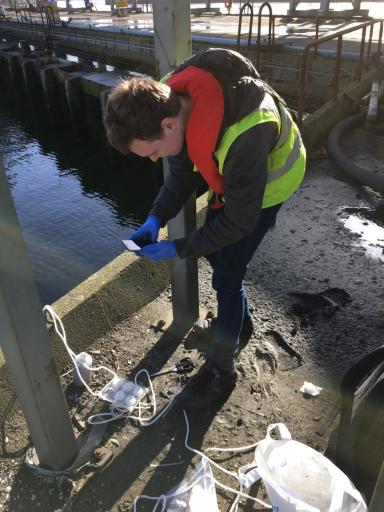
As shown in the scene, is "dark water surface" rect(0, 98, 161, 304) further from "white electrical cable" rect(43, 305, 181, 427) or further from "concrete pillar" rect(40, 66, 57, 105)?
"white electrical cable" rect(43, 305, 181, 427)

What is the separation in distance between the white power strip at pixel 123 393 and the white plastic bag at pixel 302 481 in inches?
34.8

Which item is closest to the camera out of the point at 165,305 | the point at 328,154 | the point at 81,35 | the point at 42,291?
the point at 165,305

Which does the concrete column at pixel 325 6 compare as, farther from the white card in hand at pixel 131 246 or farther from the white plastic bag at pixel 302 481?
the white plastic bag at pixel 302 481

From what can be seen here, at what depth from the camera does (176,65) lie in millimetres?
2367

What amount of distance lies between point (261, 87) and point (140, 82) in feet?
1.72

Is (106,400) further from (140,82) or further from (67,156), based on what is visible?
(67,156)

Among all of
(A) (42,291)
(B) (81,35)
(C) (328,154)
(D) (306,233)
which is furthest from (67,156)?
(B) (81,35)

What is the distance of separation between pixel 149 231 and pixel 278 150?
871 mm

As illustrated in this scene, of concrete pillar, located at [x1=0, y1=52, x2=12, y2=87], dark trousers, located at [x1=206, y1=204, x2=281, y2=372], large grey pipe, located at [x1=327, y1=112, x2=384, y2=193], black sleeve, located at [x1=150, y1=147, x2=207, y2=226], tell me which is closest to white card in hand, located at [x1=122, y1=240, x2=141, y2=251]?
black sleeve, located at [x1=150, y1=147, x2=207, y2=226]

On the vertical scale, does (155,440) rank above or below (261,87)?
below

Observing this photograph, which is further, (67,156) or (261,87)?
(67,156)

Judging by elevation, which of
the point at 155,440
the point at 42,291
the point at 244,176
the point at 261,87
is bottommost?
the point at 42,291

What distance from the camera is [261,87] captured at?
1.85 meters

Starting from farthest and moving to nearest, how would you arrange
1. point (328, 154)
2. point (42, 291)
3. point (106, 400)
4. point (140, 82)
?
point (42, 291) < point (328, 154) < point (106, 400) < point (140, 82)
